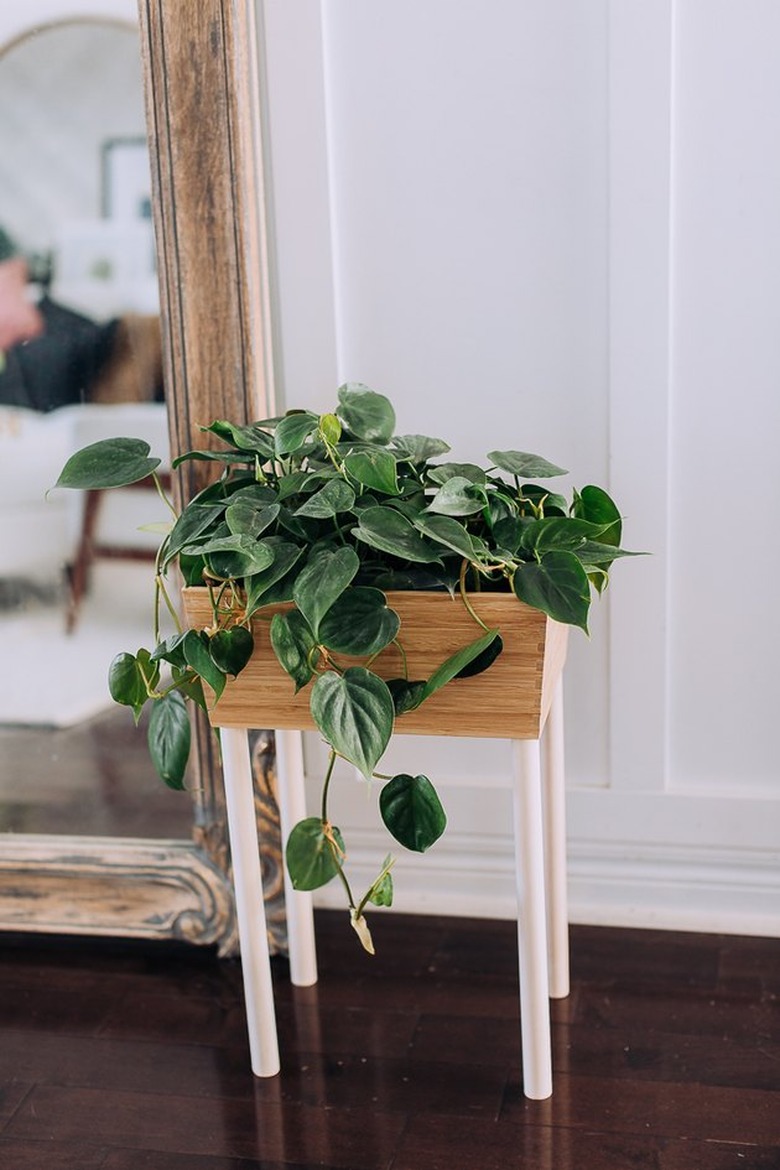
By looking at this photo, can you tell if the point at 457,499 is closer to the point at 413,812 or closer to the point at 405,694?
the point at 405,694

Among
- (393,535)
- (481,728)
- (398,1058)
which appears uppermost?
(393,535)

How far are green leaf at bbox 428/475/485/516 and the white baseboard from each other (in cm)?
72

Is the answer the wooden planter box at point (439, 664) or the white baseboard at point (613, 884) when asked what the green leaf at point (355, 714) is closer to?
the wooden planter box at point (439, 664)

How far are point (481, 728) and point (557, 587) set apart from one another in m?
0.19

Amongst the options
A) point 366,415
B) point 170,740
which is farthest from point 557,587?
point 170,740

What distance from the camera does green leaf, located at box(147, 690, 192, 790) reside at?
1.33 metres

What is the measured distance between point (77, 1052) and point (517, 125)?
4.27 ft

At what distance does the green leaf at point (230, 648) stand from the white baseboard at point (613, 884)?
2.08 ft

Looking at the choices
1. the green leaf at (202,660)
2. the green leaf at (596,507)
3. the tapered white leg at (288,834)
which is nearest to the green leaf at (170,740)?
the green leaf at (202,660)

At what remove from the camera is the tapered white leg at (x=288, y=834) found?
5.12ft

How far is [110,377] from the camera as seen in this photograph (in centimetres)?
161

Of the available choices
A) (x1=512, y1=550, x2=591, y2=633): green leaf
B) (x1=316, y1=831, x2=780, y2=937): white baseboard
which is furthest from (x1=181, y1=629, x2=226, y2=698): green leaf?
(x1=316, y1=831, x2=780, y2=937): white baseboard

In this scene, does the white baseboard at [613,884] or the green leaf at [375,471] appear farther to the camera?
the white baseboard at [613,884]

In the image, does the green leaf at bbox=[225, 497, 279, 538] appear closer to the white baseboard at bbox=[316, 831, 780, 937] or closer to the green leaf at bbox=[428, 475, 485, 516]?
the green leaf at bbox=[428, 475, 485, 516]
